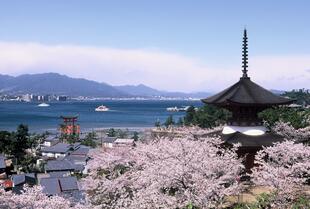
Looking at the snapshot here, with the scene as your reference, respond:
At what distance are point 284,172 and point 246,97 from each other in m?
5.75

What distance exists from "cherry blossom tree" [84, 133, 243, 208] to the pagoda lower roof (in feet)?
6.98

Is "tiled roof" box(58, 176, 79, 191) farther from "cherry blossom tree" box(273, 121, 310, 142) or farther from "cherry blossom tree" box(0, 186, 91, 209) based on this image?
"cherry blossom tree" box(0, 186, 91, 209)

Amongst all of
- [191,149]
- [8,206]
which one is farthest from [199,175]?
[8,206]

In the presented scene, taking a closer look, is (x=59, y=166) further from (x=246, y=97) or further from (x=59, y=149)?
(x=246, y=97)

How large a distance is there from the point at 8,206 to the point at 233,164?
293 inches

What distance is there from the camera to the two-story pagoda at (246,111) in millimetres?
16641

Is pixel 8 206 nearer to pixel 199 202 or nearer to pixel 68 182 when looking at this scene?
pixel 199 202

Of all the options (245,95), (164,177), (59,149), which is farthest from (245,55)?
(59,149)

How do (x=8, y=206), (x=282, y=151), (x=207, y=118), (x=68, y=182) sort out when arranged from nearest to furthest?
(x=8, y=206) → (x=282, y=151) → (x=68, y=182) → (x=207, y=118)

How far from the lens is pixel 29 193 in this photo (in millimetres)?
10250

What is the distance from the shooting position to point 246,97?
1725 cm

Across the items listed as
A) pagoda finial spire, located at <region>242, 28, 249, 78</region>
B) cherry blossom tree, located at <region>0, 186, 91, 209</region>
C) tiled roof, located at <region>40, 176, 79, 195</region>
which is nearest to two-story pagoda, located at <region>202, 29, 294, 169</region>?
pagoda finial spire, located at <region>242, 28, 249, 78</region>

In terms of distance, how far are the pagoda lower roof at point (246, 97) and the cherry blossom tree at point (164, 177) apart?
2.13m

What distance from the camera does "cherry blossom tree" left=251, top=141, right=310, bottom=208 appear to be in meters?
11.6
